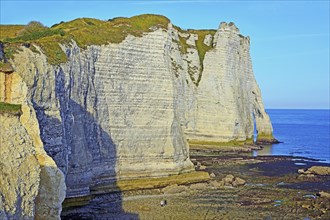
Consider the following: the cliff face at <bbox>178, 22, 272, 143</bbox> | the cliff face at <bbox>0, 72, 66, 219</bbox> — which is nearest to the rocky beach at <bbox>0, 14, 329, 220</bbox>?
the cliff face at <bbox>0, 72, 66, 219</bbox>

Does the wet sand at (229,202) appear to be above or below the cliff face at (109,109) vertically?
below

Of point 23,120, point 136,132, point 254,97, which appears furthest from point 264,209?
point 254,97

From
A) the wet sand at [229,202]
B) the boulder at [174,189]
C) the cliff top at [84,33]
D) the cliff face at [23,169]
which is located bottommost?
the wet sand at [229,202]

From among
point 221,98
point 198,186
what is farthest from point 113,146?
point 221,98

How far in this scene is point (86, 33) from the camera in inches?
1387

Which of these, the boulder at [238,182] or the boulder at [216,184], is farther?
Answer: the boulder at [238,182]

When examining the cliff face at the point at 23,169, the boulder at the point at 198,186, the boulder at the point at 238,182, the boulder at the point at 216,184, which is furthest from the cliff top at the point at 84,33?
the boulder at the point at 238,182

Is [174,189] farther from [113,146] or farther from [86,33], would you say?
[86,33]

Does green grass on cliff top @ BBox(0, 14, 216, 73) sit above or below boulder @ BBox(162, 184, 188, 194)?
above

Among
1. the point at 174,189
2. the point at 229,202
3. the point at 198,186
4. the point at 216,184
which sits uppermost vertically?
the point at 174,189

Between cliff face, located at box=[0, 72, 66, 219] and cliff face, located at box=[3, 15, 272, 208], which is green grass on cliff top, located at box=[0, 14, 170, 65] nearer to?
cliff face, located at box=[3, 15, 272, 208]

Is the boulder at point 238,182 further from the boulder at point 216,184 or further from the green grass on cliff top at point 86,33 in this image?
the green grass on cliff top at point 86,33

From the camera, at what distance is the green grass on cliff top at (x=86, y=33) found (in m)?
27.2

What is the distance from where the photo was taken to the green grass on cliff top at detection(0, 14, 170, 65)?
89.3ft
